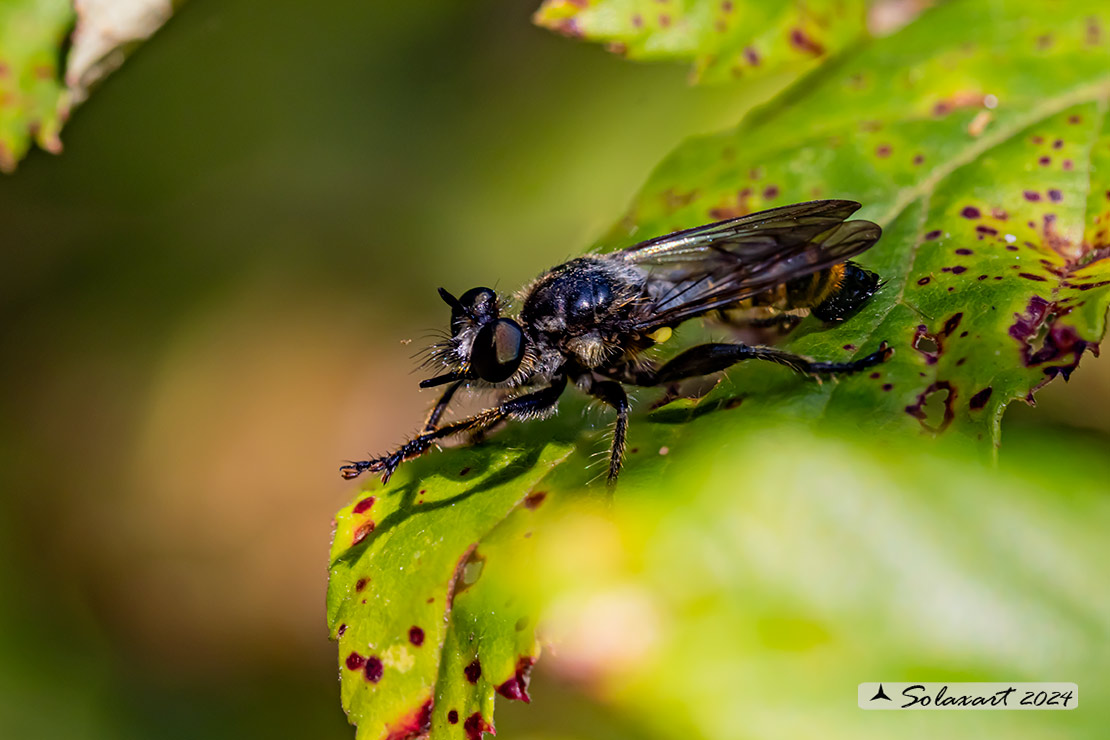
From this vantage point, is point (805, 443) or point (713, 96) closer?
point (805, 443)

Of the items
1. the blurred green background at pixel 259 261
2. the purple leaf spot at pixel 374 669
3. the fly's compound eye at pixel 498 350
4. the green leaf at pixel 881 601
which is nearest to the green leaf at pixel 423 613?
the purple leaf spot at pixel 374 669

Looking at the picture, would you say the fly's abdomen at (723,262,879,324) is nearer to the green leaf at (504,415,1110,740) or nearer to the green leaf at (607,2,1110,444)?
the green leaf at (607,2,1110,444)

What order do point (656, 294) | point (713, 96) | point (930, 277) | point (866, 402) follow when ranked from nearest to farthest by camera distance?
point (866, 402) → point (930, 277) → point (656, 294) → point (713, 96)

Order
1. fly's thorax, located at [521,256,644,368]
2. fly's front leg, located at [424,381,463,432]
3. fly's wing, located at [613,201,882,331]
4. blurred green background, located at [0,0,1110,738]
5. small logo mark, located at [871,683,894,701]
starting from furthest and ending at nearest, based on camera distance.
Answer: blurred green background, located at [0,0,1110,738] < fly's front leg, located at [424,381,463,432] < fly's thorax, located at [521,256,644,368] < fly's wing, located at [613,201,882,331] < small logo mark, located at [871,683,894,701]

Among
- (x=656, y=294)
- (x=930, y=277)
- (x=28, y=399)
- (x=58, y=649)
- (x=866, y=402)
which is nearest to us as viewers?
(x=866, y=402)

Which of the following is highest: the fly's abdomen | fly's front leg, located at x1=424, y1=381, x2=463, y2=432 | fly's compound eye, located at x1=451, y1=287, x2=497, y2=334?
fly's compound eye, located at x1=451, y1=287, x2=497, y2=334

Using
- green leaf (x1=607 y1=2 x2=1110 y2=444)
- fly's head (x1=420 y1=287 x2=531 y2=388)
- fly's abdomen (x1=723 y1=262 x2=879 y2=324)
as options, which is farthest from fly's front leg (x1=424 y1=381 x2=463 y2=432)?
fly's abdomen (x1=723 y1=262 x2=879 y2=324)

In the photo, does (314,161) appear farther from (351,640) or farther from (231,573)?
(351,640)

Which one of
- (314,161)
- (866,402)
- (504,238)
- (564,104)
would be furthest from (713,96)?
(866,402)
